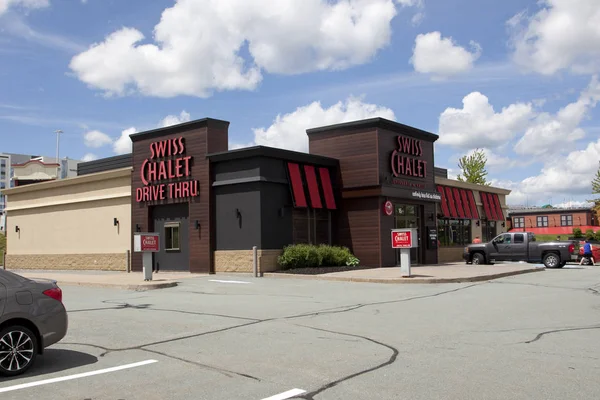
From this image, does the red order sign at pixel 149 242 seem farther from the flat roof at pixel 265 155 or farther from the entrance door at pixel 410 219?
the entrance door at pixel 410 219

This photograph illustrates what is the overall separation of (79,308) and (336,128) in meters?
16.8

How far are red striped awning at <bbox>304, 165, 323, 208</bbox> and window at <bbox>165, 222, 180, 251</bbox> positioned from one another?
21.2 feet

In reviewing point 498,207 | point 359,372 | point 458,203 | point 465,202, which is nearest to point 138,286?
point 359,372

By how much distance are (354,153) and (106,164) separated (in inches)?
635

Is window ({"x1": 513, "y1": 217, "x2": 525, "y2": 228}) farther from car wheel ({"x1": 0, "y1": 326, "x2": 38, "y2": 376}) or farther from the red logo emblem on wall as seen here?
car wheel ({"x1": 0, "y1": 326, "x2": 38, "y2": 376})

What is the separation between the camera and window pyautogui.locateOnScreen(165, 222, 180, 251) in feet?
88.9

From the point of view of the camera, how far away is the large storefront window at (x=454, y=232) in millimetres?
34375

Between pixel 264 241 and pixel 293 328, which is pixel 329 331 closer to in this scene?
pixel 293 328

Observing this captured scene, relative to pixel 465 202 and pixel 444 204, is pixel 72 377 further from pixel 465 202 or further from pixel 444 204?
pixel 465 202

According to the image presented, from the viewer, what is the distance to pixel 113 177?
99.2 feet

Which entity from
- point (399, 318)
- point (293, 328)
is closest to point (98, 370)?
point (293, 328)

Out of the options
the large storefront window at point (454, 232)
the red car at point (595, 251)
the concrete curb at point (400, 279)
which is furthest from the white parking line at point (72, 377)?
the red car at point (595, 251)

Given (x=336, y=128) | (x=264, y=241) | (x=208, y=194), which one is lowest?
(x=264, y=241)

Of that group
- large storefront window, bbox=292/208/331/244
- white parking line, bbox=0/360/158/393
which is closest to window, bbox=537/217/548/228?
large storefront window, bbox=292/208/331/244
